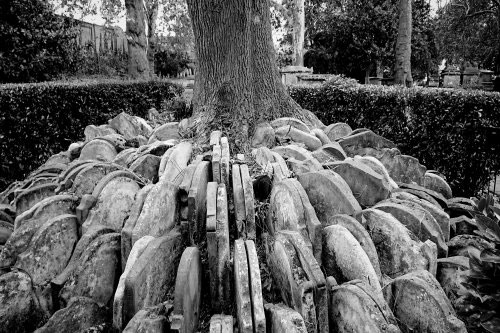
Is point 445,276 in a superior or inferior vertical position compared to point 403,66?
inferior

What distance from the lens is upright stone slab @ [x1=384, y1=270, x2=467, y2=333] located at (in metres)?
2.15

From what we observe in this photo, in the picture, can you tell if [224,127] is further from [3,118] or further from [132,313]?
[3,118]

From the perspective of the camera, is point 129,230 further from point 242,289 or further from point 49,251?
point 242,289

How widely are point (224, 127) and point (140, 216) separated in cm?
206

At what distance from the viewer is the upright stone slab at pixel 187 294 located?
82.4 inches

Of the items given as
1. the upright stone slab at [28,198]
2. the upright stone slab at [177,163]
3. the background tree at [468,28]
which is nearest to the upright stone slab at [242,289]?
the upright stone slab at [177,163]

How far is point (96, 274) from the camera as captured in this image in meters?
2.60

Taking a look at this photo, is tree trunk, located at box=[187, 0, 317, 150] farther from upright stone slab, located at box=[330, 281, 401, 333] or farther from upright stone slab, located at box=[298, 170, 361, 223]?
upright stone slab, located at box=[330, 281, 401, 333]

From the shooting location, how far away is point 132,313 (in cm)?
227

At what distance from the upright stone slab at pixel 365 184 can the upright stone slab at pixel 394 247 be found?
34 cm

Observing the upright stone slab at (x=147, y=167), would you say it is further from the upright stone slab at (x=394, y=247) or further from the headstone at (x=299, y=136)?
the upright stone slab at (x=394, y=247)

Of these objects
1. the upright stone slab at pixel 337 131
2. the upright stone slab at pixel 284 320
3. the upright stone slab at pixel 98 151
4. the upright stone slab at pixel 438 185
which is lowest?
the upright stone slab at pixel 284 320

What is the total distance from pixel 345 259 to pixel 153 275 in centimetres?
121

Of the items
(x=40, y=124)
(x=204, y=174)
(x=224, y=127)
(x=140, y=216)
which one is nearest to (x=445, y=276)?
(x=204, y=174)
